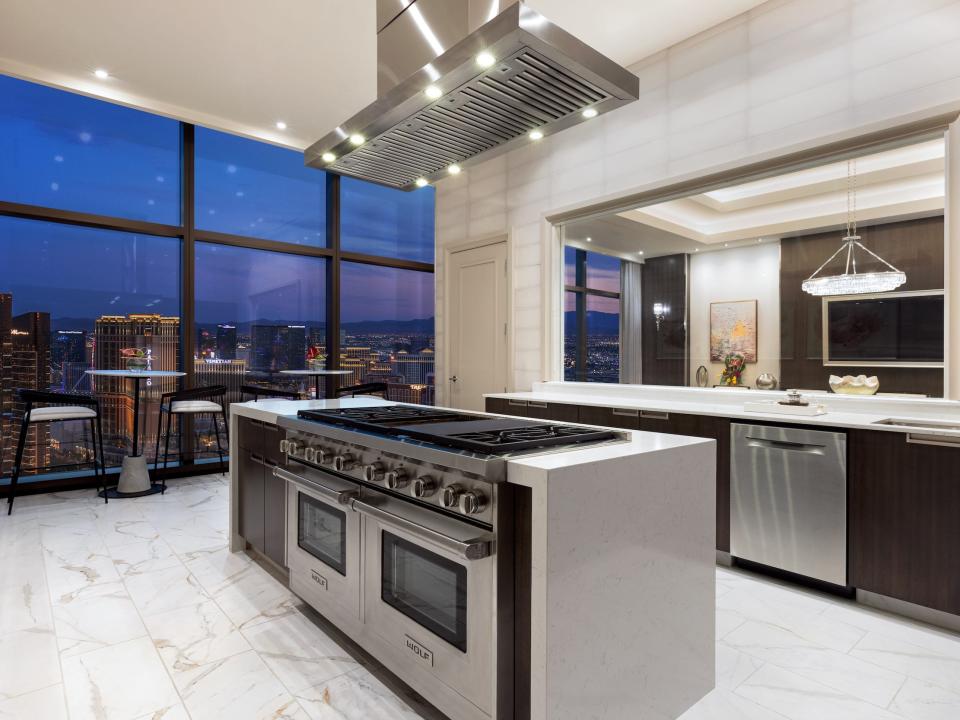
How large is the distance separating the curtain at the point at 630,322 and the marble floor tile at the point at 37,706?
345 centimetres

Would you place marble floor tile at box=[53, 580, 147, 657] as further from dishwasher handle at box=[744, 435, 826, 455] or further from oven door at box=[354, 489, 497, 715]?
dishwasher handle at box=[744, 435, 826, 455]

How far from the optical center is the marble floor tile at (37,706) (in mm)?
1669

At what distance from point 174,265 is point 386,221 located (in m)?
2.30

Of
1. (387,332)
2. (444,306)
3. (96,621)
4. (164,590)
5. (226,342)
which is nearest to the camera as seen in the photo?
(96,621)

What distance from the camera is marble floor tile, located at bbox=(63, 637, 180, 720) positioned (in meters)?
1.70

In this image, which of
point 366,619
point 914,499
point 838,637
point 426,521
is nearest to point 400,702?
point 366,619

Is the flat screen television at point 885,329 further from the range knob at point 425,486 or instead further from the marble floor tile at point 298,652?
the marble floor tile at point 298,652

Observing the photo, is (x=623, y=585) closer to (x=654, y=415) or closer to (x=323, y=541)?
(x=323, y=541)

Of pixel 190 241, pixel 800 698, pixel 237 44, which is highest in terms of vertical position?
pixel 237 44

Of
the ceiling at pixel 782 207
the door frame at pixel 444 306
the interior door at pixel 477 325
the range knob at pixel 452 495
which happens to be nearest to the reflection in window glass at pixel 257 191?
the door frame at pixel 444 306

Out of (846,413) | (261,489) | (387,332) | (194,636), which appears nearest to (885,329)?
(846,413)

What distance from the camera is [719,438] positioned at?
285 cm

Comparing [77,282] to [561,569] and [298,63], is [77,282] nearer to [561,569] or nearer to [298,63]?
Answer: [298,63]

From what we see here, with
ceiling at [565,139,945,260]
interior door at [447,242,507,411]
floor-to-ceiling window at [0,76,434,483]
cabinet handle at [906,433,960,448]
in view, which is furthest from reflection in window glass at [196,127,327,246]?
cabinet handle at [906,433,960,448]
